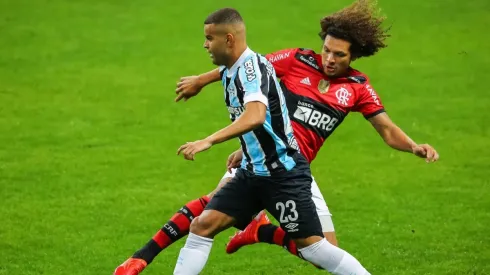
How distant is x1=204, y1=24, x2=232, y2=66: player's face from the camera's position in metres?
6.60

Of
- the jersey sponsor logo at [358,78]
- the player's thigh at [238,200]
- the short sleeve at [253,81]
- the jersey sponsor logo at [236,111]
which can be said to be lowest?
the player's thigh at [238,200]

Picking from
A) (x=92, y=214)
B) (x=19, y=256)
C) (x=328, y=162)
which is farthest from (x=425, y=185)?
(x=19, y=256)

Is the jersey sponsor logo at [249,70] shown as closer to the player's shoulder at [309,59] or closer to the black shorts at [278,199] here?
the black shorts at [278,199]

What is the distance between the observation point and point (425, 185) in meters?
10.6

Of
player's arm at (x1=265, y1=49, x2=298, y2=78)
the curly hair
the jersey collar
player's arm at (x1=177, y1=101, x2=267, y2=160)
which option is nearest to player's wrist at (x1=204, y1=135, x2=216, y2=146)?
player's arm at (x1=177, y1=101, x2=267, y2=160)

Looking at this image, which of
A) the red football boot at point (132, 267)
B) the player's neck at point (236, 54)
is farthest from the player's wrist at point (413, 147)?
the red football boot at point (132, 267)

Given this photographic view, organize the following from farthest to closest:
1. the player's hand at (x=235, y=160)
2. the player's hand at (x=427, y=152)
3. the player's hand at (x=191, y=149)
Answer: the player's hand at (x=235, y=160) < the player's hand at (x=427, y=152) < the player's hand at (x=191, y=149)

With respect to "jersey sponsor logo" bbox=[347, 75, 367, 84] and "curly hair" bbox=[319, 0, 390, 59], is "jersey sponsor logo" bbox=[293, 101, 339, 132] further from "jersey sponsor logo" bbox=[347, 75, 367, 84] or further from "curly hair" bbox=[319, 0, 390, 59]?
"curly hair" bbox=[319, 0, 390, 59]

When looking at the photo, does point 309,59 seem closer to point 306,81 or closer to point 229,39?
point 306,81

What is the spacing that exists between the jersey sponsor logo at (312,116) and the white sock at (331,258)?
1.08m

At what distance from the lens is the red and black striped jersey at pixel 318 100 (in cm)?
754

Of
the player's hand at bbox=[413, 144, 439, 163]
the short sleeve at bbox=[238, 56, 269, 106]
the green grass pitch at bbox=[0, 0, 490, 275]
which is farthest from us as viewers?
the green grass pitch at bbox=[0, 0, 490, 275]

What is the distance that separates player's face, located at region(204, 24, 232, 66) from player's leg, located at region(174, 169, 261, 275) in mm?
873

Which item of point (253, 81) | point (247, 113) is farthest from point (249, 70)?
point (247, 113)
